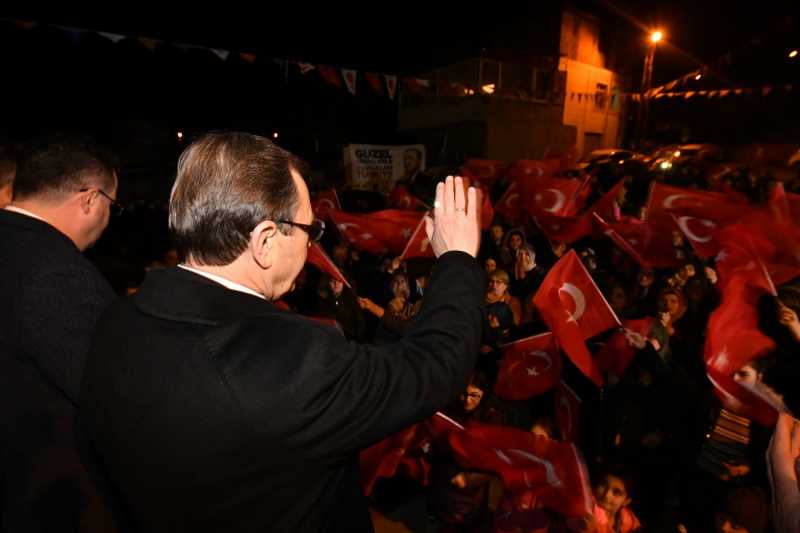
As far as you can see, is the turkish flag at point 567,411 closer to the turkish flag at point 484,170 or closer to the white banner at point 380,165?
the turkish flag at point 484,170

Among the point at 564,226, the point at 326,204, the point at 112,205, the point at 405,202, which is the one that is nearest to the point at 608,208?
the point at 564,226

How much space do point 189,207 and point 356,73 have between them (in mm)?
10945

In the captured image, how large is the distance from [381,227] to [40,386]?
537cm

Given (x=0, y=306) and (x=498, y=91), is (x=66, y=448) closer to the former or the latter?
(x=0, y=306)

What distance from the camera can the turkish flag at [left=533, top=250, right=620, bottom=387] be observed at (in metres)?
3.99

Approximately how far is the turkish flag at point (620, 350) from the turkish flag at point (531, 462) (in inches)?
54.7

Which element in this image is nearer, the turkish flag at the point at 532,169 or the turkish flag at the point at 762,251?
the turkish flag at the point at 762,251

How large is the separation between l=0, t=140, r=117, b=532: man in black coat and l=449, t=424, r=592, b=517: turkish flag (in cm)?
226

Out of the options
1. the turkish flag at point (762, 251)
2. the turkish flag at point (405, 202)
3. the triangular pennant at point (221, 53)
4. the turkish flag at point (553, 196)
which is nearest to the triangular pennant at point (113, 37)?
the triangular pennant at point (221, 53)

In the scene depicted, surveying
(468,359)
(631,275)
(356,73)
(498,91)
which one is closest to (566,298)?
(631,275)

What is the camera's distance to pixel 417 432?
12.3ft

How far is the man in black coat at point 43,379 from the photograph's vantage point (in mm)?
1608

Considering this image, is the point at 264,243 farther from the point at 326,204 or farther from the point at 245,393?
the point at 326,204

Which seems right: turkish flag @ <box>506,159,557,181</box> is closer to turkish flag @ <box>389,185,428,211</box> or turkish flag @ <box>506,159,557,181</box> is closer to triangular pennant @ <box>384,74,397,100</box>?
turkish flag @ <box>389,185,428,211</box>
